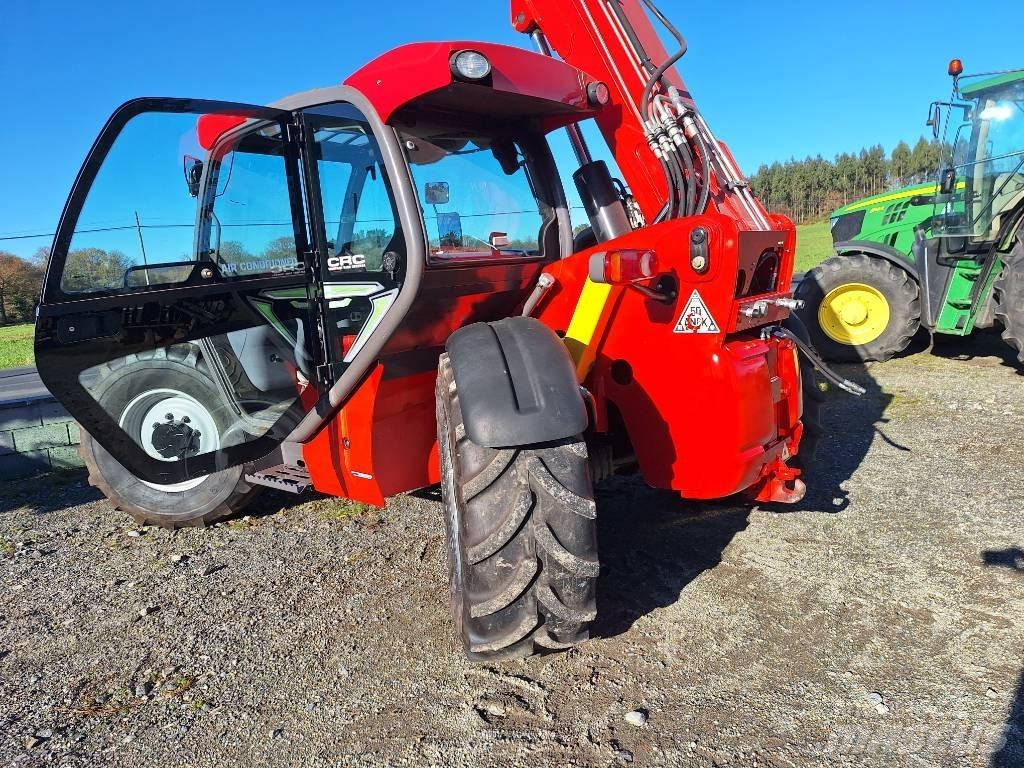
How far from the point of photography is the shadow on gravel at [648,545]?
10.0ft

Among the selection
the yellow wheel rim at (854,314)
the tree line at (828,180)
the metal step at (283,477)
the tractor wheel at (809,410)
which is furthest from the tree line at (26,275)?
the tree line at (828,180)

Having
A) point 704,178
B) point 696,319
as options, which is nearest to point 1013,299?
point 704,178

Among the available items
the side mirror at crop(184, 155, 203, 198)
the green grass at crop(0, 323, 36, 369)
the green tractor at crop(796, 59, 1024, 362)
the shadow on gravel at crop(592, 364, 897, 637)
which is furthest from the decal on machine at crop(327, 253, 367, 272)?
the green grass at crop(0, 323, 36, 369)

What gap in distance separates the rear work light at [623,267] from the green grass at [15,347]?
1391 centimetres

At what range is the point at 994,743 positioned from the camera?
2.14 metres

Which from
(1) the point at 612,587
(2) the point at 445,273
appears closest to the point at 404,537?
(1) the point at 612,587

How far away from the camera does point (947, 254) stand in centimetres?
740

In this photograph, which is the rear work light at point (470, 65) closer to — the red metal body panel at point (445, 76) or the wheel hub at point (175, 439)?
the red metal body panel at point (445, 76)

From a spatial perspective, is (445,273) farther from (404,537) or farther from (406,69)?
(404,537)

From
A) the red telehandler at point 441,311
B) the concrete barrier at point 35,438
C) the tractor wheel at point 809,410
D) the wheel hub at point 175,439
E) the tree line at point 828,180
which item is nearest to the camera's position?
the red telehandler at point 441,311

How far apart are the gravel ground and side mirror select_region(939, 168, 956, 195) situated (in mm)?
4141

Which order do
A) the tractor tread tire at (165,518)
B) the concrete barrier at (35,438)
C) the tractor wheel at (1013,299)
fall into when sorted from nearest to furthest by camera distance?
the tractor tread tire at (165,518) → the concrete barrier at (35,438) → the tractor wheel at (1013,299)

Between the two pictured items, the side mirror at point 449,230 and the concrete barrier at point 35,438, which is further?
the concrete barrier at point 35,438

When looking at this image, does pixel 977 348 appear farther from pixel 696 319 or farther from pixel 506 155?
pixel 506 155
